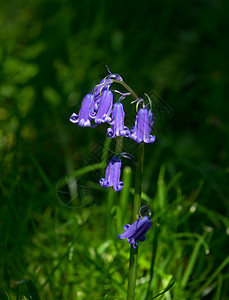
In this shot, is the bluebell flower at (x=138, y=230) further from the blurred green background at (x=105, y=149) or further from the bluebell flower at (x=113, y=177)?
the blurred green background at (x=105, y=149)

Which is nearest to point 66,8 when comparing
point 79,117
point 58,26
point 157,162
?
point 58,26

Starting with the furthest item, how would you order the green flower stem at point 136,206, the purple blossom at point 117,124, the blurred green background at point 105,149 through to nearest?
the blurred green background at point 105,149 → the green flower stem at point 136,206 → the purple blossom at point 117,124

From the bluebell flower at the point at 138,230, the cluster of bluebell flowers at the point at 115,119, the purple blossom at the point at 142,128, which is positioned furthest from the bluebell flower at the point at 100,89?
the bluebell flower at the point at 138,230

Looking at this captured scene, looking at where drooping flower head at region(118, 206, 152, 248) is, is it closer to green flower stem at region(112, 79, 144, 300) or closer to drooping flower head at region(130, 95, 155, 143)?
green flower stem at region(112, 79, 144, 300)

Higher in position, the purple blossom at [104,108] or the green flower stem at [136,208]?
the purple blossom at [104,108]

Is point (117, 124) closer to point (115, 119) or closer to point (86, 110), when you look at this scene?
point (115, 119)

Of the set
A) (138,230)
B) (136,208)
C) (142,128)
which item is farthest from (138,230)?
(142,128)
